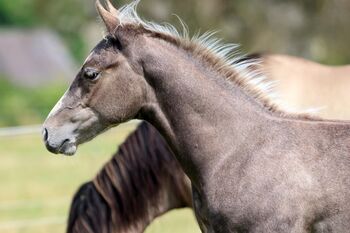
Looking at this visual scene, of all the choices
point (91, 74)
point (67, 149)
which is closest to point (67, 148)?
point (67, 149)

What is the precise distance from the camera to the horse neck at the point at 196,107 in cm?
569

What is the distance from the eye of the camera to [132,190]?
7.23 metres

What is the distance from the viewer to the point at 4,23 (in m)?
51.8

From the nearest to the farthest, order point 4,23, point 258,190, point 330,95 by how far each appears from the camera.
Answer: point 258,190
point 330,95
point 4,23

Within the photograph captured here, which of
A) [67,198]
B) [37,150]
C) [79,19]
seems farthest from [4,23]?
[67,198]

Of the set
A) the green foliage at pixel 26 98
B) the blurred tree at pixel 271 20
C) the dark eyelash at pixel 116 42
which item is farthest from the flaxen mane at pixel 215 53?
the green foliage at pixel 26 98

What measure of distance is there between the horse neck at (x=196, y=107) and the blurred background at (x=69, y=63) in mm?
897

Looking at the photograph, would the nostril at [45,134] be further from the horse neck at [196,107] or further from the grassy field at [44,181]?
the grassy field at [44,181]

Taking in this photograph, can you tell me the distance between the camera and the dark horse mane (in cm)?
702

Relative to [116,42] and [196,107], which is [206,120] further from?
[116,42]

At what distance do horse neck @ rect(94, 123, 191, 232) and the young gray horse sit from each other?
138 cm

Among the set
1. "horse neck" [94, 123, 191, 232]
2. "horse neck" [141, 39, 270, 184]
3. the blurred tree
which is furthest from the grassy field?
the blurred tree

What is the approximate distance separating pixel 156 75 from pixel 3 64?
38.9 metres

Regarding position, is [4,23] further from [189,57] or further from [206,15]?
[189,57]
